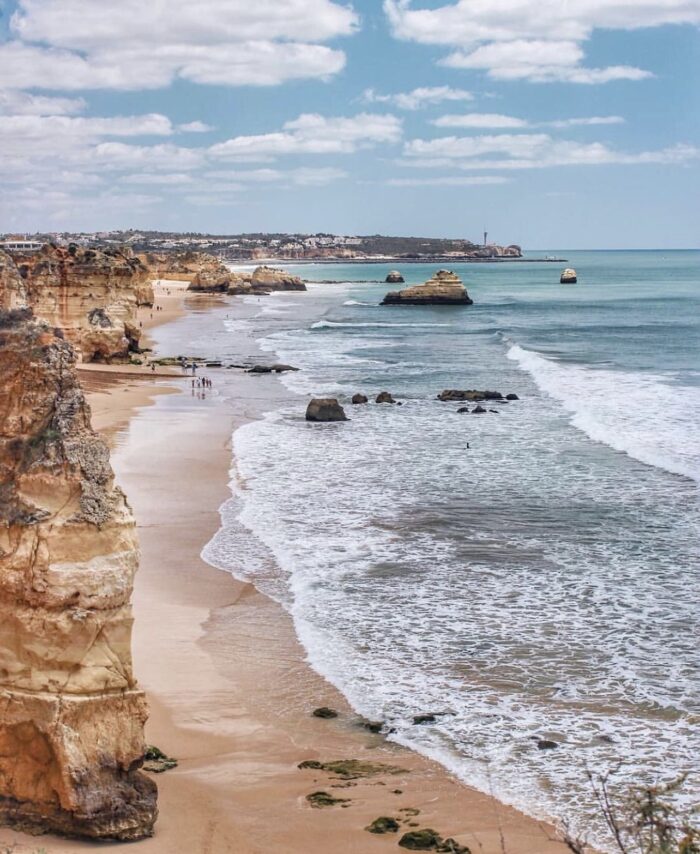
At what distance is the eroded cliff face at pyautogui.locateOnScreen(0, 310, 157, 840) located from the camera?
889 cm

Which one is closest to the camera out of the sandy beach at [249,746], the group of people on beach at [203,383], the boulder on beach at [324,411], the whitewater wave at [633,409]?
the sandy beach at [249,746]

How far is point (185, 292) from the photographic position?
115188 mm

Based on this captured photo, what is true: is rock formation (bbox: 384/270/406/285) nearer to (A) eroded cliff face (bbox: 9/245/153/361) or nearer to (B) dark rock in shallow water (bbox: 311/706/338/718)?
(A) eroded cliff face (bbox: 9/245/153/361)

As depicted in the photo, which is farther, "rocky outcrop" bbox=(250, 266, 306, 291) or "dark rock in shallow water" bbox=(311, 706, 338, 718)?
"rocky outcrop" bbox=(250, 266, 306, 291)

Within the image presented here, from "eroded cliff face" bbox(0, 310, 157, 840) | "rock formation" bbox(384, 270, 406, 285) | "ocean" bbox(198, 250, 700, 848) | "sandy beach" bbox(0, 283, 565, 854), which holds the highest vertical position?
"rock formation" bbox(384, 270, 406, 285)

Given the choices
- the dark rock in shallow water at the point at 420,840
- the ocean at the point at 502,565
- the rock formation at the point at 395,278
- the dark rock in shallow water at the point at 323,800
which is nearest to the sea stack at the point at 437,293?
the rock formation at the point at 395,278

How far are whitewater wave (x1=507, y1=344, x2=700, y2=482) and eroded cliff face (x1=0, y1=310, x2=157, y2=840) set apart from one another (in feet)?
57.8

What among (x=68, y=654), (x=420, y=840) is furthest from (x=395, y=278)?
(x=68, y=654)

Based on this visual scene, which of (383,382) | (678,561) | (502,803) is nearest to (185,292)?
(383,382)

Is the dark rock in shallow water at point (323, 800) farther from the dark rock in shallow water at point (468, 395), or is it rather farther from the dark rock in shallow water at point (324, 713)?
the dark rock in shallow water at point (468, 395)

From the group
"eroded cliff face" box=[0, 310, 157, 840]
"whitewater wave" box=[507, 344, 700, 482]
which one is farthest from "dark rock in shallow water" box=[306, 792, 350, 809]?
"whitewater wave" box=[507, 344, 700, 482]

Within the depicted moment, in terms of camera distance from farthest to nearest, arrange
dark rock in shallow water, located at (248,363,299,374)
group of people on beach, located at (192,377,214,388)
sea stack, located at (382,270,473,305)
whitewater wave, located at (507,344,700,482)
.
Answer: sea stack, located at (382,270,473,305)
dark rock in shallow water, located at (248,363,299,374)
group of people on beach, located at (192,377,214,388)
whitewater wave, located at (507,344,700,482)

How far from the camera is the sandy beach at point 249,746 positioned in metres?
9.77

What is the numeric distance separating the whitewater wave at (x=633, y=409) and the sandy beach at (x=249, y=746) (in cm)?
1200
